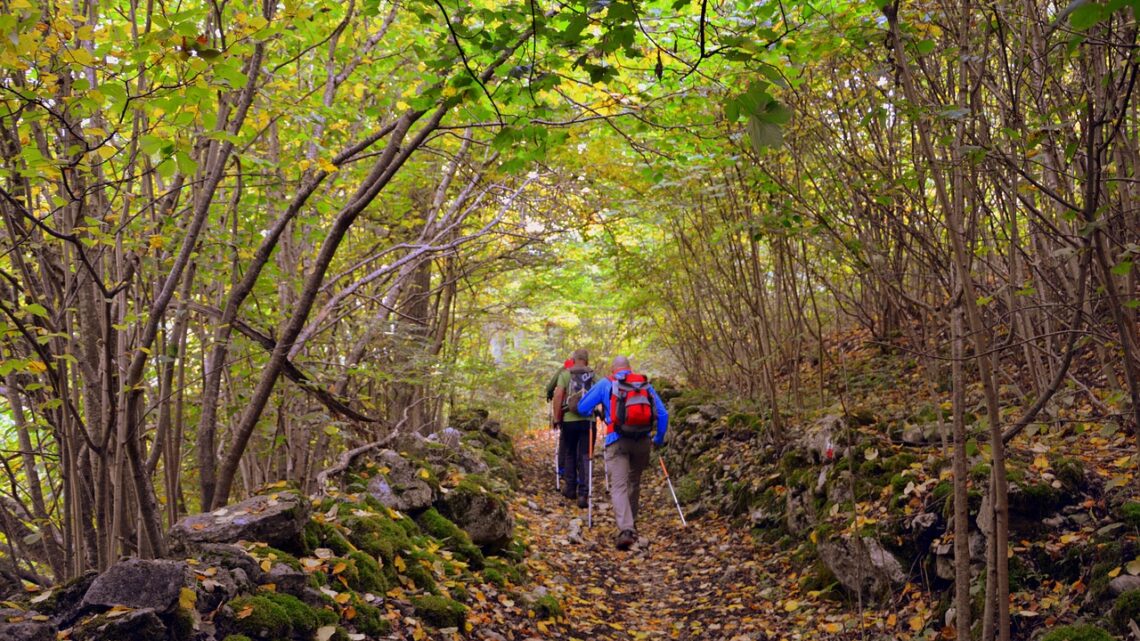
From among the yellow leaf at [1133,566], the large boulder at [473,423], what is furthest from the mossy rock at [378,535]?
the large boulder at [473,423]

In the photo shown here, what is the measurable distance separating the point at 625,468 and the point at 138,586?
577 cm

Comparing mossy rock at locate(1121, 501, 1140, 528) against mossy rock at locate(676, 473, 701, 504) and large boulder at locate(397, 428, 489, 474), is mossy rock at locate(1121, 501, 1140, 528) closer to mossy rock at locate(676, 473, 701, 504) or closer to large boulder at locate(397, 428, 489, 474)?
large boulder at locate(397, 428, 489, 474)

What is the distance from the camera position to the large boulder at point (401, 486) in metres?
5.88

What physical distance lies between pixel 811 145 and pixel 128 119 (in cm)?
548

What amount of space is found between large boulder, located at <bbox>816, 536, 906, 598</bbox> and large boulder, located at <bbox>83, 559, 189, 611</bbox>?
12.7 ft

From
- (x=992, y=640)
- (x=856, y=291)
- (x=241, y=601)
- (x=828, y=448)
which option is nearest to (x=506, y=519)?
(x=828, y=448)

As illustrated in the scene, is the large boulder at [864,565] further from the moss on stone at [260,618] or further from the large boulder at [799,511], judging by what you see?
the moss on stone at [260,618]

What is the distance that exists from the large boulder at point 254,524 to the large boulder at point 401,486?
1.44 m

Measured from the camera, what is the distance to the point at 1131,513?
385 centimetres

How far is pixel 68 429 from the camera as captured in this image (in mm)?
4035

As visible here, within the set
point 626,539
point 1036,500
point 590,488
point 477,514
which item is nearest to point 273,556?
point 477,514

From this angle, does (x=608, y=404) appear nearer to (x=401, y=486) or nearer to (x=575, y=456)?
(x=575, y=456)

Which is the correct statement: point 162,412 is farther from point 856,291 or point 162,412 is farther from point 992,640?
point 856,291

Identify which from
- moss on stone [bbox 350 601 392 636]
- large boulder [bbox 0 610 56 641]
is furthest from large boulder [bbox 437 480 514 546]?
large boulder [bbox 0 610 56 641]
